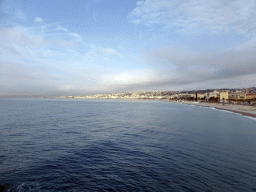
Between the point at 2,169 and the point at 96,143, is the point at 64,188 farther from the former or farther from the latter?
the point at 96,143

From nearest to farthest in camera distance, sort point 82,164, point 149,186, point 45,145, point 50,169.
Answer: point 149,186
point 50,169
point 82,164
point 45,145

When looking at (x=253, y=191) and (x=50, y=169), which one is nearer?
(x=253, y=191)

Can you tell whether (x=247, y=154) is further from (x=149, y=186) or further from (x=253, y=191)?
(x=149, y=186)

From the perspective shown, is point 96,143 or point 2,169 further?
point 96,143

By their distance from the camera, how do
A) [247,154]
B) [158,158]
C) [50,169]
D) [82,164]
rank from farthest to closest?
[247,154] < [158,158] < [82,164] < [50,169]

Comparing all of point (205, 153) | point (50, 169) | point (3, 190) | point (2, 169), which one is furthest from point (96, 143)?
point (205, 153)

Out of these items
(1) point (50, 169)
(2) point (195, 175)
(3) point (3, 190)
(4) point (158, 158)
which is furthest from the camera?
(4) point (158, 158)

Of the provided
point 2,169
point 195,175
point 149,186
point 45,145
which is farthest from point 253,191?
point 45,145

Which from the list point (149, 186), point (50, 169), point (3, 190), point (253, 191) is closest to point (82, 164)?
point (50, 169)

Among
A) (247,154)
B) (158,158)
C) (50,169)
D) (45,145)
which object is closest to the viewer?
(50,169)
